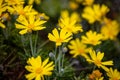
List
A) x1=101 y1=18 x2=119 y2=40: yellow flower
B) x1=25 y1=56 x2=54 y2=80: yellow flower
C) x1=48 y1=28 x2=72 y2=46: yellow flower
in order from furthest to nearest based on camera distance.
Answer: x1=101 y1=18 x2=119 y2=40: yellow flower < x1=48 y1=28 x2=72 y2=46: yellow flower < x1=25 y1=56 x2=54 y2=80: yellow flower

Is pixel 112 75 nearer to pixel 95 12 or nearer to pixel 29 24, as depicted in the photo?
pixel 29 24

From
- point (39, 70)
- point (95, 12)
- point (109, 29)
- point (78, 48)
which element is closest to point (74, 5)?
point (95, 12)

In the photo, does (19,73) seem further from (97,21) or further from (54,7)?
(54,7)

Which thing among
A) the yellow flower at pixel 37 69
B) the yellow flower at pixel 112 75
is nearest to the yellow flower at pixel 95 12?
the yellow flower at pixel 112 75

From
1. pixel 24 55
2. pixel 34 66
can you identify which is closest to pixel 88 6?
pixel 24 55

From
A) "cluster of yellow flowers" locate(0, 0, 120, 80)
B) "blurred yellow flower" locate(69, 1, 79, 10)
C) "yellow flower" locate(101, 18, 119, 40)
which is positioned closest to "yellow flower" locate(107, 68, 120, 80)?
"cluster of yellow flowers" locate(0, 0, 120, 80)

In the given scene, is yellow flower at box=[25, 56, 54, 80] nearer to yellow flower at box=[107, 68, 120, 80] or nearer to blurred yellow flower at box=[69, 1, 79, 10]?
→ yellow flower at box=[107, 68, 120, 80]
